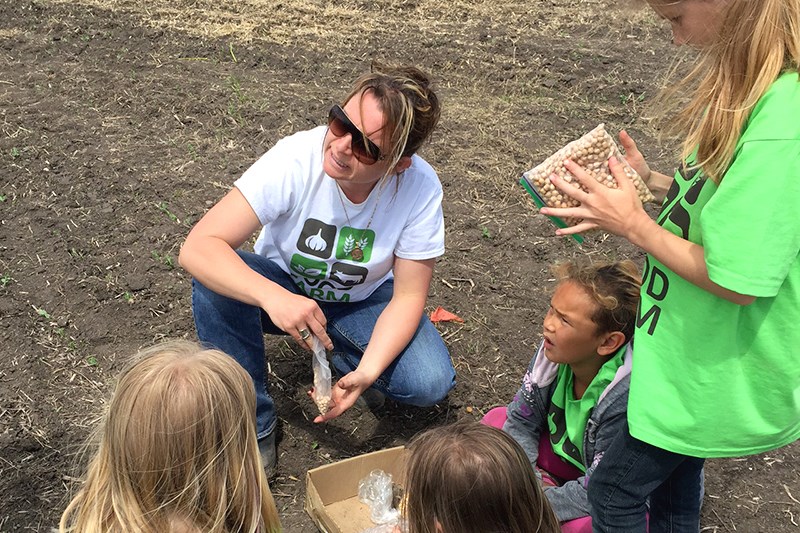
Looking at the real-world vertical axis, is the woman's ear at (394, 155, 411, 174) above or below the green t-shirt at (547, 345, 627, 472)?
above

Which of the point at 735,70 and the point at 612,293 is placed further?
the point at 612,293

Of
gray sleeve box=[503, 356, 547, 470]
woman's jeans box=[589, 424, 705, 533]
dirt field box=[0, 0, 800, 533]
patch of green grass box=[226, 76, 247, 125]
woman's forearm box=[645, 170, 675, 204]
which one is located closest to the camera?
woman's jeans box=[589, 424, 705, 533]

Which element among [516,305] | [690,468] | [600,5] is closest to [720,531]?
[690,468]

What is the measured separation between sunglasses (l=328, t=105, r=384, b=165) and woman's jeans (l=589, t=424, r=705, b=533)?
3.80 feet

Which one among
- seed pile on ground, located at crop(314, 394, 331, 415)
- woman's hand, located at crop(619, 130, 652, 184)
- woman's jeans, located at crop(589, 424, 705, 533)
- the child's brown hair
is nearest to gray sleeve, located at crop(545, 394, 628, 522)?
woman's jeans, located at crop(589, 424, 705, 533)

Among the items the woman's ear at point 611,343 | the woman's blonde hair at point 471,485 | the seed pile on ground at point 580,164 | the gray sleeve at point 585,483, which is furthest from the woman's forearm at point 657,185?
the woman's blonde hair at point 471,485

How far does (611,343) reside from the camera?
2.52 meters

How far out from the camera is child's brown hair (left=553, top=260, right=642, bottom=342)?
2.47 m

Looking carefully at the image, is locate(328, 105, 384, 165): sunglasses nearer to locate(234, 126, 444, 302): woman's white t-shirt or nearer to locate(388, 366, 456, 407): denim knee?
locate(234, 126, 444, 302): woman's white t-shirt

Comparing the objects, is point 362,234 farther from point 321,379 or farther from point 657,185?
A: point 657,185

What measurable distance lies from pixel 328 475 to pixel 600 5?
644 cm

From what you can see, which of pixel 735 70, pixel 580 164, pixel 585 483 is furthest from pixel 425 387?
pixel 735 70

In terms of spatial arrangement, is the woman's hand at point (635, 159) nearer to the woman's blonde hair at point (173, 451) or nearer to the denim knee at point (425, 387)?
the denim knee at point (425, 387)

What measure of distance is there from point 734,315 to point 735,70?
0.57 meters
